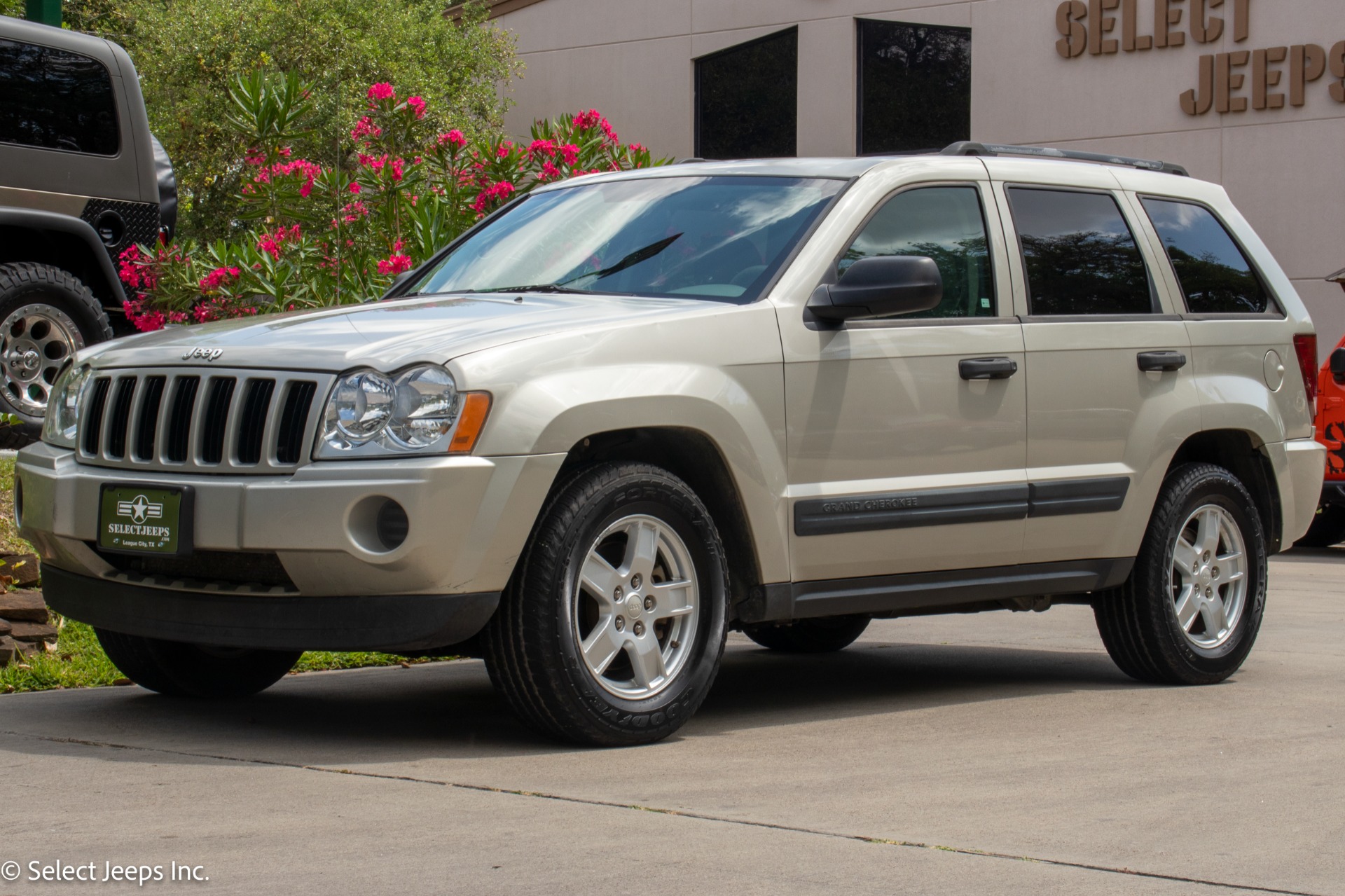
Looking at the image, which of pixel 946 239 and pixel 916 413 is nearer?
A: pixel 916 413

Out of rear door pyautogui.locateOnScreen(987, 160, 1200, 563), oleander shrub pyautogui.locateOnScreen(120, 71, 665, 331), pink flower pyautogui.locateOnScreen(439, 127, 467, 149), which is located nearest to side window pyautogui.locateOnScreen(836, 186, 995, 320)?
Answer: rear door pyautogui.locateOnScreen(987, 160, 1200, 563)

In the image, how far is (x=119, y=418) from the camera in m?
5.51

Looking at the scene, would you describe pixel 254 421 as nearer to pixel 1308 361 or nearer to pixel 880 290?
pixel 880 290

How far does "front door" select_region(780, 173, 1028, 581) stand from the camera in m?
5.86

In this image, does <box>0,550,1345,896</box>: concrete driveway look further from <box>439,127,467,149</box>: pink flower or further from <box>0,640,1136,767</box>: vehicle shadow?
<box>439,127,467,149</box>: pink flower

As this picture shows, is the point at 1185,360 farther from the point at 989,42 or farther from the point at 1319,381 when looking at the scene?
the point at 989,42

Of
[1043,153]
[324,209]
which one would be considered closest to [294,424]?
[1043,153]

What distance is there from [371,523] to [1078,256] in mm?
3076

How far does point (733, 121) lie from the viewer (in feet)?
90.4

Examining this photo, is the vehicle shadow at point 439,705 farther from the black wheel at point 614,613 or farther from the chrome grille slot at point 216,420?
the chrome grille slot at point 216,420

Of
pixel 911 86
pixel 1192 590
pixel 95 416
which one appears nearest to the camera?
pixel 95 416

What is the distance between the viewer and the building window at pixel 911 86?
25.3m
